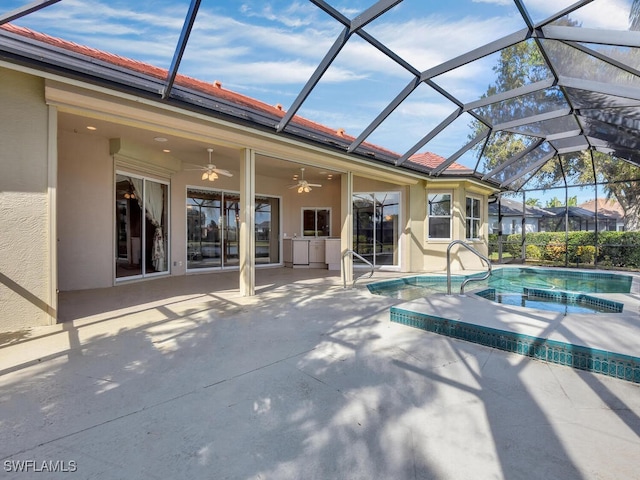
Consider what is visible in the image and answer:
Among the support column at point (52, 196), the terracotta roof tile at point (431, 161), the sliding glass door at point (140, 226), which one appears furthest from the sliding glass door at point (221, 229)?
the terracotta roof tile at point (431, 161)

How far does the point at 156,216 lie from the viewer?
853 centimetres

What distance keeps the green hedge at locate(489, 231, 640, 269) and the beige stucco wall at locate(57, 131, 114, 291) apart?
1458 cm

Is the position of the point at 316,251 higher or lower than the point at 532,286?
higher

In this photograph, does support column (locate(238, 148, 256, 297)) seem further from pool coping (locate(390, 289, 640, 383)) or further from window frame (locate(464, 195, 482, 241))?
window frame (locate(464, 195, 482, 241))

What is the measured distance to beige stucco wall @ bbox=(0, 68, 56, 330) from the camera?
393 centimetres

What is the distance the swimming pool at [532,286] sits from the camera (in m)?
6.53

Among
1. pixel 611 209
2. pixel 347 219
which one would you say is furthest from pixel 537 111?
pixel 611 209

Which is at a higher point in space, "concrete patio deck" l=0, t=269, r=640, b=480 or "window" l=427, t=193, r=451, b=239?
"window" l=427, t=193, r=451, b=239

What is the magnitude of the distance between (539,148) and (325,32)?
29.0 ft

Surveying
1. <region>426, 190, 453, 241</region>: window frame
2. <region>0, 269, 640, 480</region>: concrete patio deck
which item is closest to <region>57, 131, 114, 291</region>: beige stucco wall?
<region>0, 269, 640, 480</region>: concrete patio deck

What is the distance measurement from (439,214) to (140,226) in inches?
Result: 355

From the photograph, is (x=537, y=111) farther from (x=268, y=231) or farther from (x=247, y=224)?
(x=268, y=231)

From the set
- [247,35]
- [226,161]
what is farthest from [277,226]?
[247,35]

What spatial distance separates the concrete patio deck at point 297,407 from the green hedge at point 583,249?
11.7m
